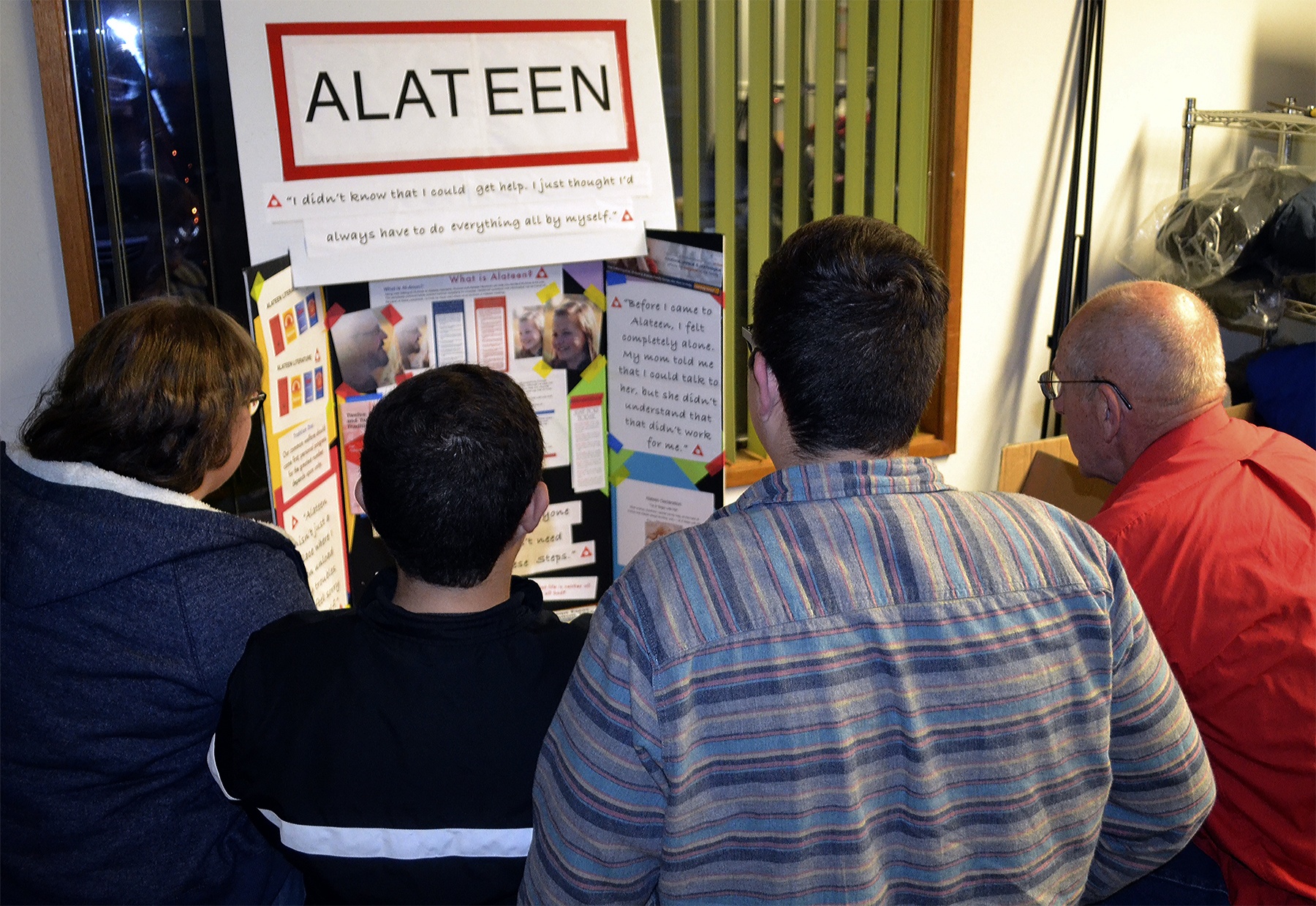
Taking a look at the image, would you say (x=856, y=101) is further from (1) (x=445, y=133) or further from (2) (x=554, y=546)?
(2) (x=554, y=546)

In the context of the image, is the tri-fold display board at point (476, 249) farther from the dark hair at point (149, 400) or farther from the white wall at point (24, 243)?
the dark hair at point (149, 400)

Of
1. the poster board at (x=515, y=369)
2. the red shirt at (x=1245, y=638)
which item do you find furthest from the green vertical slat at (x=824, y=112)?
the red shirt at (x=1245, y=638)

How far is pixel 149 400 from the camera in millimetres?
1355

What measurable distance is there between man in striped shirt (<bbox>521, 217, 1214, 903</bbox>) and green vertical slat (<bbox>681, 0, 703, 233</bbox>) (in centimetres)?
161

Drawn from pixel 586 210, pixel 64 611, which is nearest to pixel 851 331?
pixel 64 611

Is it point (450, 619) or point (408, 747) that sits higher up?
point (450, 619)

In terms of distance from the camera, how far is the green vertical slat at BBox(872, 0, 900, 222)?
2824mm

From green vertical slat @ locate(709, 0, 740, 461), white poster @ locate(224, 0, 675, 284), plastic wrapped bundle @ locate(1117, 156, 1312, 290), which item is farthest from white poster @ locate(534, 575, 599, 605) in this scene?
plastic wrapped bundle @ locate(1117, 156, 1312, 290)

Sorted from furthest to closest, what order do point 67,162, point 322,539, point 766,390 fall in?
point 322,539, point 67,162, point 766,390

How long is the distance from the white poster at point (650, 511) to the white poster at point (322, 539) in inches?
26.3

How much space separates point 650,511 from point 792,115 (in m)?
1.08

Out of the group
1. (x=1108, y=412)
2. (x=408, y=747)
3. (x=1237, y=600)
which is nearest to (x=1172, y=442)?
(x=1108, y=412)

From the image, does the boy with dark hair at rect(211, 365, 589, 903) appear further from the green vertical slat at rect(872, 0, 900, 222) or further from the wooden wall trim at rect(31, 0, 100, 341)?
the green vertical slat at rect(872, 0, 900, 222)

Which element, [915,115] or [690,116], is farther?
[915,115]
